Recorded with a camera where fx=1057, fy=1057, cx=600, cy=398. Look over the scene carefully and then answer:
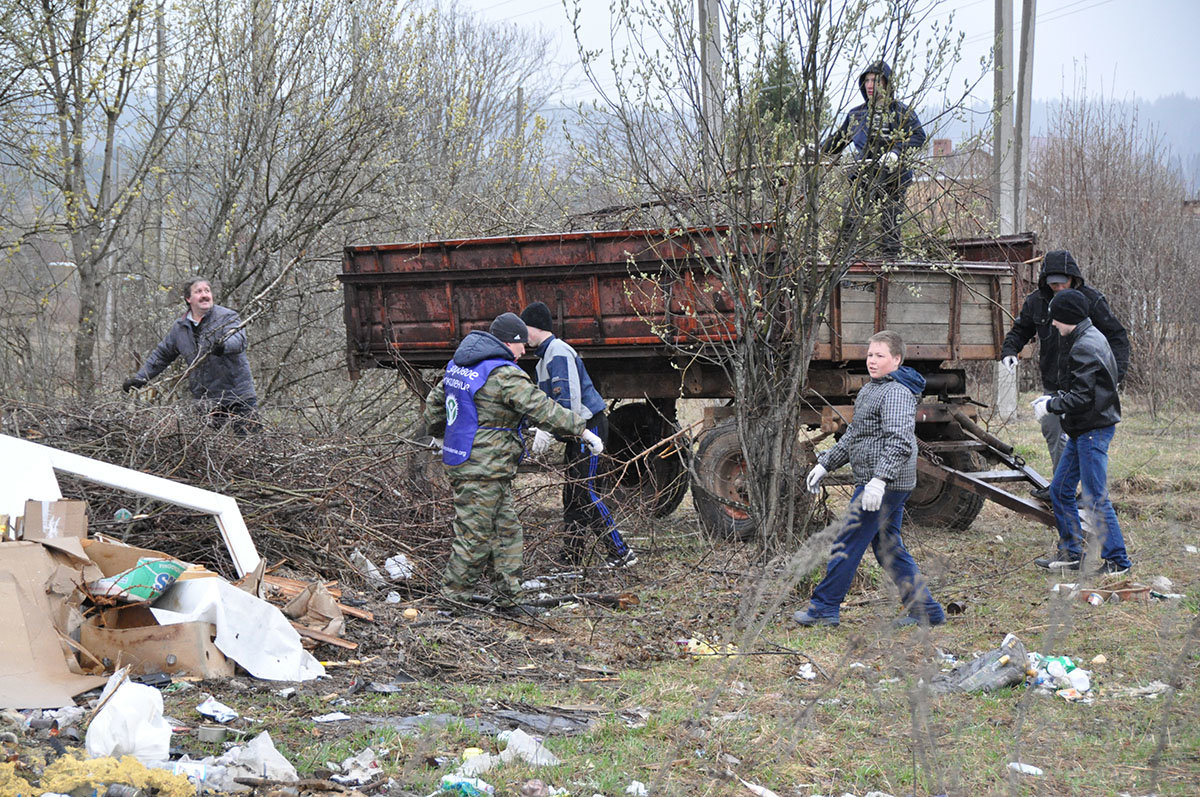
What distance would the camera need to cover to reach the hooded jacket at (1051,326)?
755 cm

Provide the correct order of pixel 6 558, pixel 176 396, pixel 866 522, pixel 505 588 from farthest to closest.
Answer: pixel 176 396
pixel 505 588
pixel 866 522
pixel 6 558

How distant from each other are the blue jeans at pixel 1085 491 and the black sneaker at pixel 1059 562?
0.03 metres

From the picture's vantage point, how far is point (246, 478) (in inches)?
268

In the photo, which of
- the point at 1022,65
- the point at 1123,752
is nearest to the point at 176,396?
the point at 1123,752

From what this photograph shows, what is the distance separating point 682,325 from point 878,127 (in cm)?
224

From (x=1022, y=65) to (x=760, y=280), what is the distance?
34.7ft

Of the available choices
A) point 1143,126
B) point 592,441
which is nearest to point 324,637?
point 592,441

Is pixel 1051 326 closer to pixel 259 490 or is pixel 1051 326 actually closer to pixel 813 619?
pixel 813 619

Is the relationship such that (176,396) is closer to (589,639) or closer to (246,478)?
(246,478)

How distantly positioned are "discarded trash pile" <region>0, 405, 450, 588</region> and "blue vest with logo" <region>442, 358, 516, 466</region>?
887 millimetres

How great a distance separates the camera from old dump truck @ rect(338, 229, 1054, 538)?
25.6 ft

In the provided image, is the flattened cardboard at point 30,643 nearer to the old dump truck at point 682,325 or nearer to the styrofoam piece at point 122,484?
the styrofoam piece at point 122,484

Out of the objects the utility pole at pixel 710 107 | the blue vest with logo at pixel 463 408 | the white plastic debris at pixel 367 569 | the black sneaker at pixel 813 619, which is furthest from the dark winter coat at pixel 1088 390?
the white plastic debris at pixel 367 569

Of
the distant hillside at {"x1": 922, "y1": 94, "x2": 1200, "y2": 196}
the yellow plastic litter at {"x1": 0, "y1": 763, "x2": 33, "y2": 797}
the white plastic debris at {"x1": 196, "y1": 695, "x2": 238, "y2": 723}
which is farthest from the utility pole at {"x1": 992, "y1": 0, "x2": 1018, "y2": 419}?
the yellow plastic litter at {"x1": 0, "y1": 763, "x2": 33, "y2": 797}
